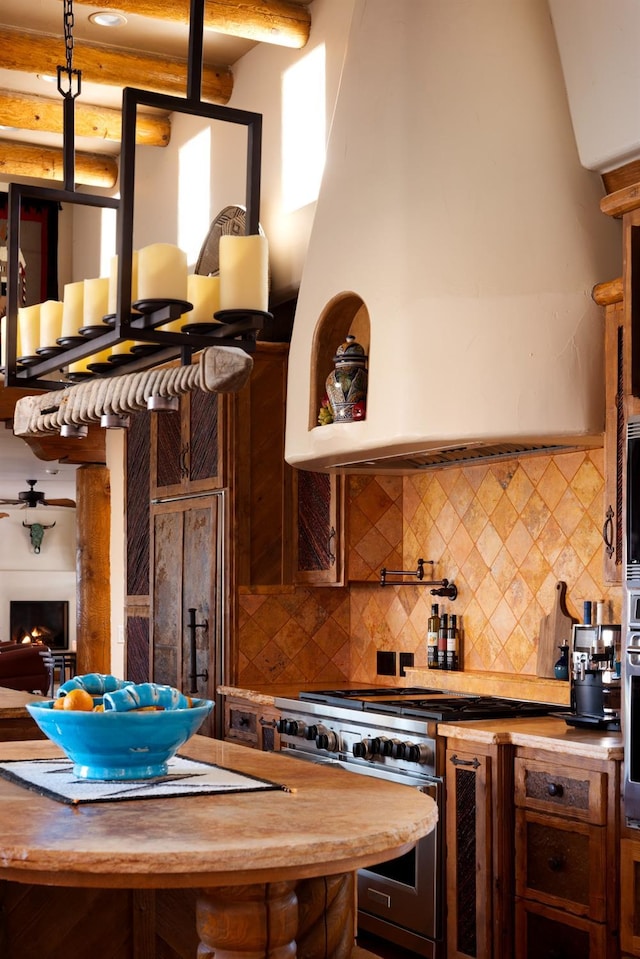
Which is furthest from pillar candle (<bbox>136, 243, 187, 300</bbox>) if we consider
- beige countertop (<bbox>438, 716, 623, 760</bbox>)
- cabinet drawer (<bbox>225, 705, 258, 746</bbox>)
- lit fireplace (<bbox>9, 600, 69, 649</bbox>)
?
lit fireplace (<bbox>9, 600, 69, 649</bbox>)

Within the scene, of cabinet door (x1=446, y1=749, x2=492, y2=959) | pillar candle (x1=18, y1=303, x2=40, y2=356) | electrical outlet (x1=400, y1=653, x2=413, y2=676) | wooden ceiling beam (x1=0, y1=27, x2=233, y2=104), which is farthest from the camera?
wooden ceiling beam (x1=0, y1=27, x2=233, y2=104)

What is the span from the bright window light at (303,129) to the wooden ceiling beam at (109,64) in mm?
757

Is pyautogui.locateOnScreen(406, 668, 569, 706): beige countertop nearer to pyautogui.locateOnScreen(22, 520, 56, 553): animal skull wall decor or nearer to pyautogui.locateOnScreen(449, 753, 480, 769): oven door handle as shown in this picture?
pyautogui.locateOnScreen(449, 753, 480, 769): oven door handle

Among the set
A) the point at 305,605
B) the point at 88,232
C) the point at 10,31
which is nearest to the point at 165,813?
the point at 305,605

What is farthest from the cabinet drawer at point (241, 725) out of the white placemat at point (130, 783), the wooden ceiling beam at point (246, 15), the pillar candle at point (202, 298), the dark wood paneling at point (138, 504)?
the wooden ceiling beam at point (246, 15)

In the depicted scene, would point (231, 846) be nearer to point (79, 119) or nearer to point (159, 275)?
point (159, 275)

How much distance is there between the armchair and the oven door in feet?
19.7

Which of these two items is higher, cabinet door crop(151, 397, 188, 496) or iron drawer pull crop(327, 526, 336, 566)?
cabinet door crop(151, 397, 188, 496)

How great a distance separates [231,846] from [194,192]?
5.91m

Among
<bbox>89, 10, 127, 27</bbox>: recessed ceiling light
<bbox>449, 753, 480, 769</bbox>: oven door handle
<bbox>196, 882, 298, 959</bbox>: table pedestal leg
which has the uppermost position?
<bbox>89, 10, 127, 27</bbox>: recessed ceiling light

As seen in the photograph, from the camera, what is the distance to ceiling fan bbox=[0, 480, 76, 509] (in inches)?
655

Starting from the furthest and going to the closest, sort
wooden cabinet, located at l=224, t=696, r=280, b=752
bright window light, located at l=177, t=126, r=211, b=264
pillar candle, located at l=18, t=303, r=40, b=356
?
bright window light, located at l=177, t=126, r=211, b=264
wooden cabinet, located at l=224, t=696, r=280, b=752
pillar candle, located at l=18, t=303, r=40, b=356

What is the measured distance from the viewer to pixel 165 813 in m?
2.33

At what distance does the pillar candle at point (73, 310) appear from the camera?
3.35 m
